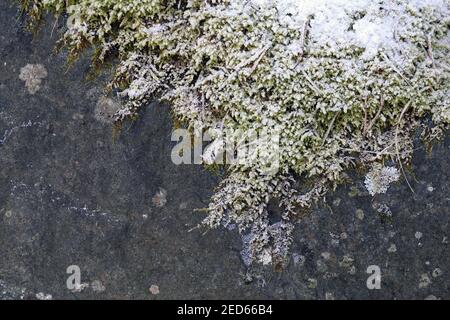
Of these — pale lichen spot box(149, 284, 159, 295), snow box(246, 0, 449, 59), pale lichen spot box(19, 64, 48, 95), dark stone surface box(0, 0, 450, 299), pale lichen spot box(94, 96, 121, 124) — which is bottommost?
pale lichen spot box(149, 284, 159, 295)

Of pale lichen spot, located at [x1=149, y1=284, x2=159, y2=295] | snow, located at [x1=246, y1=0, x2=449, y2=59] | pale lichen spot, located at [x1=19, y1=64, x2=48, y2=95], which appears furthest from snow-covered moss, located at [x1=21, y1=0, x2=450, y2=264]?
pale lichen spot, located at [x1=149, y1=284, x2=159, y2=295]

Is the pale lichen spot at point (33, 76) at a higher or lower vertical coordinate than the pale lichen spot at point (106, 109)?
higher

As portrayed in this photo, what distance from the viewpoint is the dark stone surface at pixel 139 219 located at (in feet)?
6.91

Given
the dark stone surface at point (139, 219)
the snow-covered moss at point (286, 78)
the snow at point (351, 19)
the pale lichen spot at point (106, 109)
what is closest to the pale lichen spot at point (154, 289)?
the dark stone surface at point (139, 219)

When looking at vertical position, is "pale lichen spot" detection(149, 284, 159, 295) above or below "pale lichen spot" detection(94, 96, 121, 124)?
below

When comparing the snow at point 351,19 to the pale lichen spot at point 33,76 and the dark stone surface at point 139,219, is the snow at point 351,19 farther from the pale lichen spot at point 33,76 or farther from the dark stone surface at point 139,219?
the pale lichen spot at point 33,76

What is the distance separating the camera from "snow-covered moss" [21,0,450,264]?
2.08 meters

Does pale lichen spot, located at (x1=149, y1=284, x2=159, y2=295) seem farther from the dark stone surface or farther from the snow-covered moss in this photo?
the snow-covered moss

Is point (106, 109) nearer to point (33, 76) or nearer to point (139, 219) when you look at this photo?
point (33, 76)

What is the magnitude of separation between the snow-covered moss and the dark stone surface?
0.29ft

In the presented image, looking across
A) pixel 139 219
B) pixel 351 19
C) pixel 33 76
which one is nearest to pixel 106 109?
pixel 33 76

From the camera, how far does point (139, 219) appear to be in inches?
84.8

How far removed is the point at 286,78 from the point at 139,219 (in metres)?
0.74

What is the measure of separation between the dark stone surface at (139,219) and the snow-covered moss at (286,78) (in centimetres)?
9
